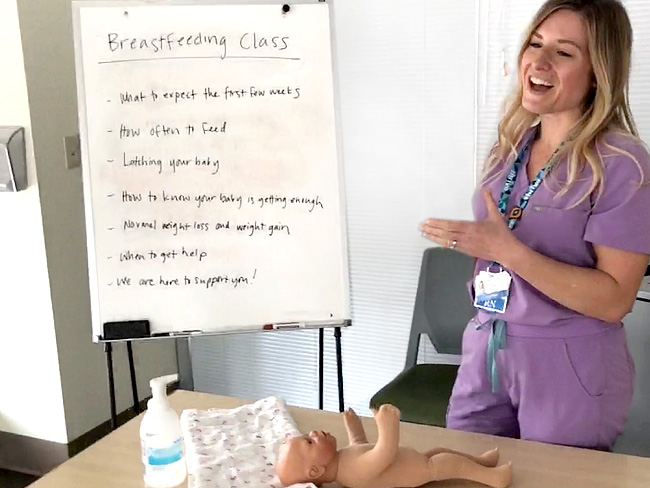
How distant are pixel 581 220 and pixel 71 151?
68.1 inches

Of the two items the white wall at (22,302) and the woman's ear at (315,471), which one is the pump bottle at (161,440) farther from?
the white wall at (22,302)

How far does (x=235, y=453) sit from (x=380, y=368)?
4.82ft

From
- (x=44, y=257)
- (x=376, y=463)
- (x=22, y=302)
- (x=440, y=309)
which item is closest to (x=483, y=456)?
(x=376, y=463)

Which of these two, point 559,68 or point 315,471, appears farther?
point 559,68

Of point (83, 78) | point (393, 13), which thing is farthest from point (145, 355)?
point (393, 13)

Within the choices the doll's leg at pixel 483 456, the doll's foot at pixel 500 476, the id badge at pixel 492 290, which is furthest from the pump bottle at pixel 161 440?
the id badge at pixel 492 290

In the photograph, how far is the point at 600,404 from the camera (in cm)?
134

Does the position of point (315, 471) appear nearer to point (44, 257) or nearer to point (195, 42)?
point (195, 42)

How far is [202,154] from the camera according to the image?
176 cm

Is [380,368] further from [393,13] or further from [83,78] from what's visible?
[83,78]

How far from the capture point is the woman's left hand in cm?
131

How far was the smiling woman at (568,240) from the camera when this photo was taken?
1.29 meters

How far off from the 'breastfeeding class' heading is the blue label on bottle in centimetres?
98

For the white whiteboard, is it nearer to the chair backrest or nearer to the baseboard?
the chair backrest
